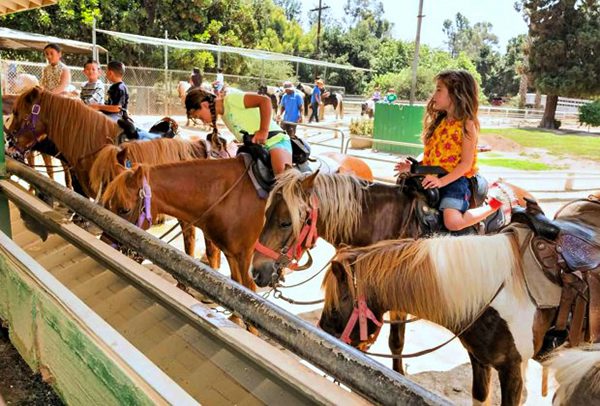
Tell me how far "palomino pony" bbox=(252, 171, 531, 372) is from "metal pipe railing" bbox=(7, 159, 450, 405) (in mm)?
1124

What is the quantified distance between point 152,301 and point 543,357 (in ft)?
6.97

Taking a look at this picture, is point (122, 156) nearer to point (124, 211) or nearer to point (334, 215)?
point (124, 211)

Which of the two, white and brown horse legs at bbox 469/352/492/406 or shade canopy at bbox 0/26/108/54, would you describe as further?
shade canopy at bbox 0/26/108/54

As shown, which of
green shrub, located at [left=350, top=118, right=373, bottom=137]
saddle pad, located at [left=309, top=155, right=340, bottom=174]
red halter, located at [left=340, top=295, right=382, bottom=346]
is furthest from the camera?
green shrub, located at [left=350, top=118, right=373, bottom=137]

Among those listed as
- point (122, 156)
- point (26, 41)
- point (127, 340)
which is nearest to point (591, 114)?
point (26, 41)

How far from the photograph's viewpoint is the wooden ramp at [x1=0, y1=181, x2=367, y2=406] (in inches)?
56.5

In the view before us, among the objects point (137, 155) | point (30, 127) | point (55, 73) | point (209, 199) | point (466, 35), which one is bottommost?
point (209, 199)

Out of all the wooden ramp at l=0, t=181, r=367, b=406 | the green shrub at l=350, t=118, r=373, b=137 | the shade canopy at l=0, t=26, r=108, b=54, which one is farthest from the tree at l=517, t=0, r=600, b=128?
the wooden ramp at l=0, t=181, r=367, b=406

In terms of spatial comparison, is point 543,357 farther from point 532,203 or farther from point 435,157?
point 435,157

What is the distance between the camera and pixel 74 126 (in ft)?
16.0

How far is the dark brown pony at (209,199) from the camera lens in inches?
135

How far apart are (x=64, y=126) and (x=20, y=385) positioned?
3192 millimetres

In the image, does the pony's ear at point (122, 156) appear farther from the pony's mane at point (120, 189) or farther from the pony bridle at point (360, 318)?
the pony bridle at point (360, 318)

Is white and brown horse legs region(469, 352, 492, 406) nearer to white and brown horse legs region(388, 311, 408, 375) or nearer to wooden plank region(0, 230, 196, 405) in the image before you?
white and brown horse legs region(388, 311, 408, 375)
